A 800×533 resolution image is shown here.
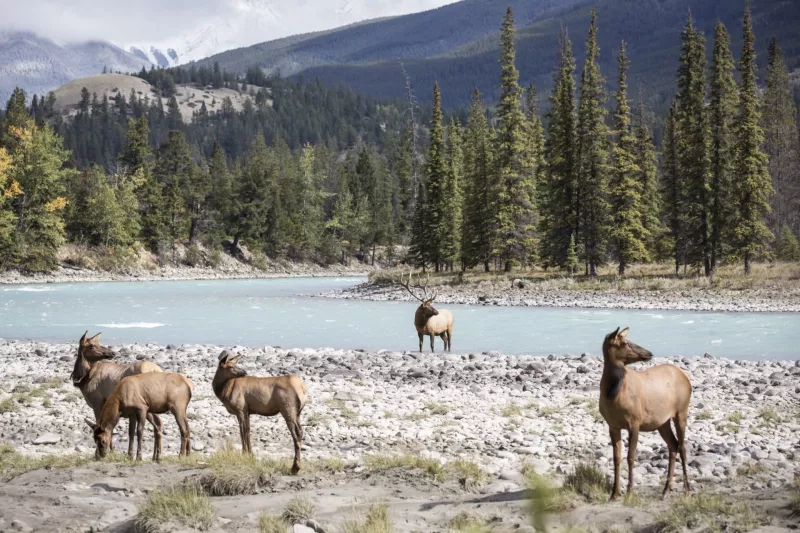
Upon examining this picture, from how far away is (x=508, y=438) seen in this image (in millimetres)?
11898

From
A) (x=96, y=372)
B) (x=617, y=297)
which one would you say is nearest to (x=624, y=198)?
(x=617, y=297)

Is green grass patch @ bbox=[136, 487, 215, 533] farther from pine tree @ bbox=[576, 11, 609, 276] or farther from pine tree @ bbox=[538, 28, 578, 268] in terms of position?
pine tree @ bbox=[538, 28, 578, 268]

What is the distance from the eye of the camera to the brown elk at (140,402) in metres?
9.62

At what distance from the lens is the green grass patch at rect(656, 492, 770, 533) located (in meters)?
6.67

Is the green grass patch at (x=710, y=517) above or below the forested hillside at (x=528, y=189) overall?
below

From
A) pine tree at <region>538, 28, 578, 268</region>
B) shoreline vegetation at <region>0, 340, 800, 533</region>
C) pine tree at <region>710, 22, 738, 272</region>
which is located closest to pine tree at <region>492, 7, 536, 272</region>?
pine tree at <region>538, 28, 578, 268</region>

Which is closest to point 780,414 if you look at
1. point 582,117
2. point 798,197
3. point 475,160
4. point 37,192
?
point 582,117

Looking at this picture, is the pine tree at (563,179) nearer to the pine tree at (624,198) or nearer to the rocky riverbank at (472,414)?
the pine tree at (624,198)

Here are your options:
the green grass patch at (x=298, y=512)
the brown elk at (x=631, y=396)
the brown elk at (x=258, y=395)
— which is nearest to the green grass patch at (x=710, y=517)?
the brown elk at (x=631, y=396)

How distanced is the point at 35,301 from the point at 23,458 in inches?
1572

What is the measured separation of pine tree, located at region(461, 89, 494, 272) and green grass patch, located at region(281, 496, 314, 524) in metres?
47.0

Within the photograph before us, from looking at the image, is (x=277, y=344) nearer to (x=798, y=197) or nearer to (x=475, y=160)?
(x=475, y=160)

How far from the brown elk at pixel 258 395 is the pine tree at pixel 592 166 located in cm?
4215

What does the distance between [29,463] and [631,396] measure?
7473mm
